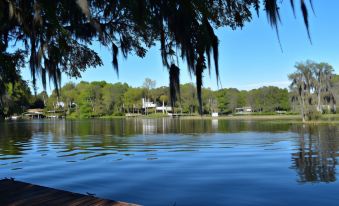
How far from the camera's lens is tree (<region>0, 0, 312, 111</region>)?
13.4 ft

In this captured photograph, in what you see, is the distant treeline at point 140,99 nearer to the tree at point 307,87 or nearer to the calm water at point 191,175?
the tree at point 307,87

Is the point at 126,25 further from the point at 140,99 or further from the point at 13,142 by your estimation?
the point at 140,99

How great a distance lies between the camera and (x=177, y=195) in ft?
32.3

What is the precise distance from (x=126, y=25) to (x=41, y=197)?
3444 mm

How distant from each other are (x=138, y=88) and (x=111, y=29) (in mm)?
137916

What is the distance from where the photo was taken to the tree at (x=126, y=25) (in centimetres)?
410

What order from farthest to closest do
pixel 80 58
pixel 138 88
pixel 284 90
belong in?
pixel 138 88 → pixel 284 90 → pixel 80 58

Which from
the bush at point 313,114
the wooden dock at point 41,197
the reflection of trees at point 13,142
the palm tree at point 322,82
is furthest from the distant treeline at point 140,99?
the wooden dock at point 41,197

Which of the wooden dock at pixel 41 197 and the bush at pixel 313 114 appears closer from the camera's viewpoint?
the wooden dock at pixel 41 197

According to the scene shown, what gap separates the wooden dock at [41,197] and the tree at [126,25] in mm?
1999

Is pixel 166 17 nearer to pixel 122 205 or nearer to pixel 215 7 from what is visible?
pixel 215 7

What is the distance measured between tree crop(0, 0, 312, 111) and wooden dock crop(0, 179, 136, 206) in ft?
6.56

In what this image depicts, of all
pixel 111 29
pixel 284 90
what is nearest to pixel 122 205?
pixel 111 29

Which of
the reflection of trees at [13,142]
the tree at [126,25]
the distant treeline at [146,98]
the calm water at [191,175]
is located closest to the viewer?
the tree at [126,25]
